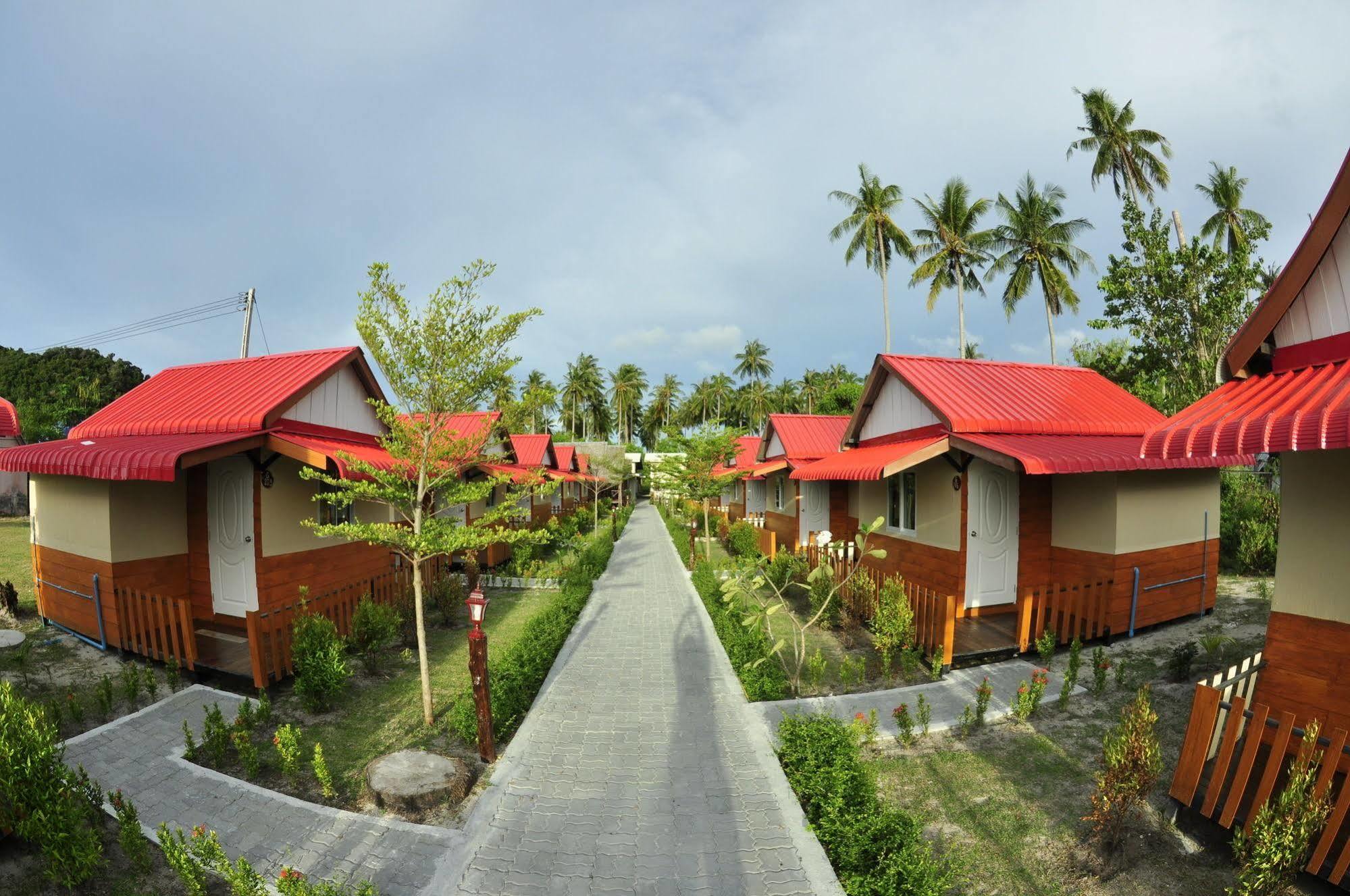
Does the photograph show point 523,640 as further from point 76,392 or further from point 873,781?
point 76,392

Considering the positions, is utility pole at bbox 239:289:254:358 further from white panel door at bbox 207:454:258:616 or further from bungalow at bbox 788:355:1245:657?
bungalow at bbox 788:355:1245:657

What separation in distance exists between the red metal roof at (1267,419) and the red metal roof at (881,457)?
400 centimetres

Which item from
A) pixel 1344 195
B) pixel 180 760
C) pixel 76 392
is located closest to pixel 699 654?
pixel 180 760

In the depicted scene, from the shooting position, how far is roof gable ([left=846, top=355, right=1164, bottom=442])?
951 cm

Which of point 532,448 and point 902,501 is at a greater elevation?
point 532,448

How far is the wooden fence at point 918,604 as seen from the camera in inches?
298

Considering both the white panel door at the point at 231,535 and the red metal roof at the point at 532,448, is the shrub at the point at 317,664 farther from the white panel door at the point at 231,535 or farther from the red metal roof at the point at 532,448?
the red metal roof at the point at 532,448

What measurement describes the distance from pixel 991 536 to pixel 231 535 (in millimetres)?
11416

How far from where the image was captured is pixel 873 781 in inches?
185

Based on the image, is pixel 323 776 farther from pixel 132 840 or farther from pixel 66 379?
pixel 66 379

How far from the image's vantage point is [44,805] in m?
3.71

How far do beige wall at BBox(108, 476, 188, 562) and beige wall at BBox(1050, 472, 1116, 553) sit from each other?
13.3 m

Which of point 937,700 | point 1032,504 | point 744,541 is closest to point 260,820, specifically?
point 937,700

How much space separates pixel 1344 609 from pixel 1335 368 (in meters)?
1.69
